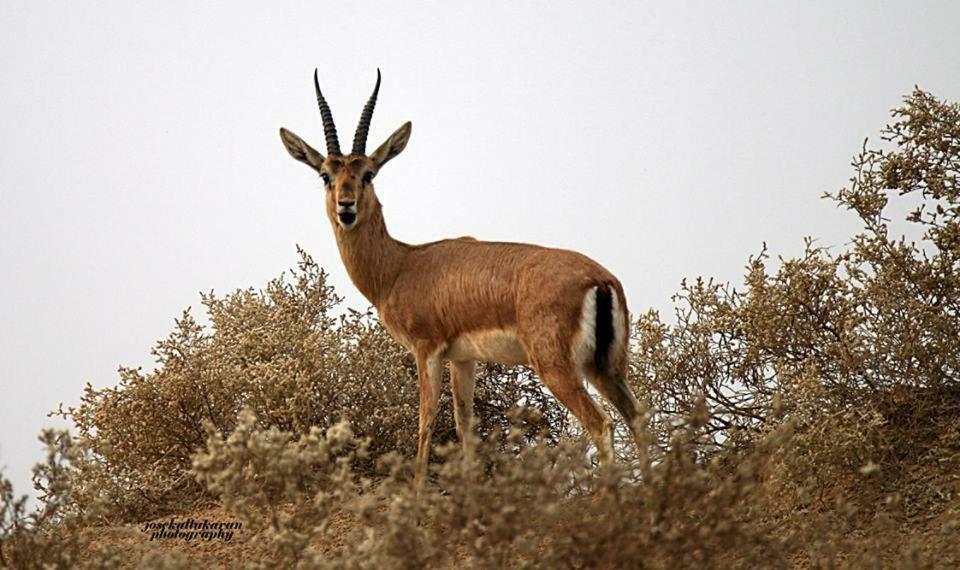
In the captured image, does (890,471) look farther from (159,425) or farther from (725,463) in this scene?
(159,425)

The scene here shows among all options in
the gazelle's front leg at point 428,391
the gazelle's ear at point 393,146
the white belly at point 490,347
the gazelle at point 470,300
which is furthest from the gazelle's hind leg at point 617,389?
the gazelle's ear at point 393,146

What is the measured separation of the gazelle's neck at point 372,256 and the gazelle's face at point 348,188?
4.6 inches

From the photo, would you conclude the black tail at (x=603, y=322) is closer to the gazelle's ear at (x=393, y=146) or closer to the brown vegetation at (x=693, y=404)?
the brown vegetation at (x=693, y=404)

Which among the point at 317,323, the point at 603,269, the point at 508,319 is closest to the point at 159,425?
the point at 317,323

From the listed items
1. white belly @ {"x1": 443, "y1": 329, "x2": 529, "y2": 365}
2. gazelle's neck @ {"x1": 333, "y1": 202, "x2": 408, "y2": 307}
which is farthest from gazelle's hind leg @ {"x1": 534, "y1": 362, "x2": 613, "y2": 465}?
gazelle's neck @ {"x1": 333, "y1": 202, "x2": 408, "y2": 307}

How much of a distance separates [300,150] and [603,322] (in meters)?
3.43

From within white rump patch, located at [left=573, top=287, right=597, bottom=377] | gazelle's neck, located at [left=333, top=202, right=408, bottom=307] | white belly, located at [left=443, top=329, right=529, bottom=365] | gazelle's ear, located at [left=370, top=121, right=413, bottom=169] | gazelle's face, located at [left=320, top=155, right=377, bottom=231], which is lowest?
white rump patch, located at [left=573, top=287, right=597, bottom=377]

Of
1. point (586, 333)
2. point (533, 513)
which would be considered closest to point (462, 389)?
point (586, 333)

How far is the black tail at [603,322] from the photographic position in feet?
26.2

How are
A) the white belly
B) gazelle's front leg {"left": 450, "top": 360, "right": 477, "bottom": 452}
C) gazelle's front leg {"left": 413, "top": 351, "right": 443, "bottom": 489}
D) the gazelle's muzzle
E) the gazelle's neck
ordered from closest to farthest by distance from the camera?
the white belly → gazelle's front leg {"left": 413, "top": 351, "right": 443, "bottom": 489} → the gazelle's muzzle → gazelle's front leg {"left": 450, "top": 360, "right": 477, "bottom": 452} → the gazelle's neck

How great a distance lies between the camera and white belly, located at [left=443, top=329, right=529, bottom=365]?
8.45 m

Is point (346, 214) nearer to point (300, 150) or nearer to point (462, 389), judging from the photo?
point (300, 150)

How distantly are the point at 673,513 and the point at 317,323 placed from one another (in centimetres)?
705

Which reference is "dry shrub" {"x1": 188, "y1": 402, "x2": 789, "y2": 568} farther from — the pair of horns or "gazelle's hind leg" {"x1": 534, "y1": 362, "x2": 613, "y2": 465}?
the pair of horns
